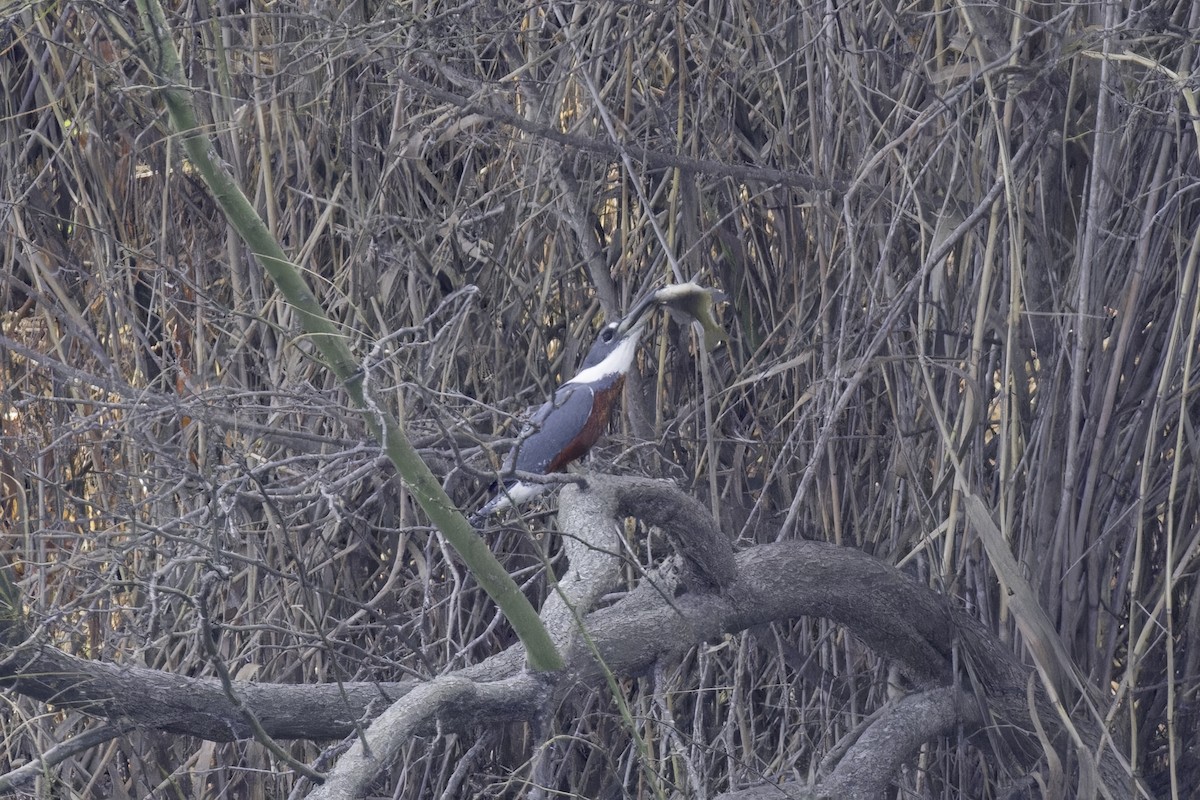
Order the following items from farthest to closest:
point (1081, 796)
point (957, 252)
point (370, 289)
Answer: point (370, 289) < point (957, 252) < point (1081, 796)

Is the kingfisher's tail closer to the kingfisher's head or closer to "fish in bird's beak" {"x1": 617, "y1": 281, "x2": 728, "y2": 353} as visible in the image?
the kingfisher's head

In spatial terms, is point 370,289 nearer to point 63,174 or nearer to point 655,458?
point 655,458

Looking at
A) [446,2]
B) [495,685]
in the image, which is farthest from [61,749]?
[446,2]

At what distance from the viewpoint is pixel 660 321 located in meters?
2.87

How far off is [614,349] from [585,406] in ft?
0.47

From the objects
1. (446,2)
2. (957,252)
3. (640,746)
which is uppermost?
(446,2)

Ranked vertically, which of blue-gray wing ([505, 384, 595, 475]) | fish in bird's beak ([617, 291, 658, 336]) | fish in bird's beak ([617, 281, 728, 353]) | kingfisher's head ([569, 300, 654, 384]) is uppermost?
fish in bird's beak ([617, 281, 728, 353])

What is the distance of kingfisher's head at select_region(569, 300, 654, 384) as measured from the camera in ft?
8.39

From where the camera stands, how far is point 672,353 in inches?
114

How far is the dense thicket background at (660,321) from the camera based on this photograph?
2229 millimetres

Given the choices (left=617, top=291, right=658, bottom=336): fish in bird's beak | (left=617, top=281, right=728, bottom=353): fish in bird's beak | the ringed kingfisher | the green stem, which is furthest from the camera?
the ringed kingfisher

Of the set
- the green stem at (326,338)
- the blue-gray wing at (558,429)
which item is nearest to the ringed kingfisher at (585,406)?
the blue-gray wing at (558,429)

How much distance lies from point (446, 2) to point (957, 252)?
1.31m

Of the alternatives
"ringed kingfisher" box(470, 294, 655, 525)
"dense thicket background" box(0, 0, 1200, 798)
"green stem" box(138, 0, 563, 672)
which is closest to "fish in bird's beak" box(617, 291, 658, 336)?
"ringed kingfisher" box(470, 294, 655, 525)
